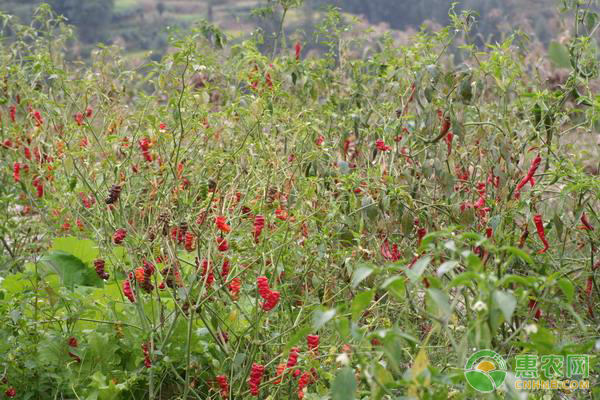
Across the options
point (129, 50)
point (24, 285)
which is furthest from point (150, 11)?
point (24, 285)

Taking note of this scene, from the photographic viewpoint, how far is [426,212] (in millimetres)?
3062

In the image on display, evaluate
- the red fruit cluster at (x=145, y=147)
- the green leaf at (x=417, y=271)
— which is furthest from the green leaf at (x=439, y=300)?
the red fruit cluster at (x=145, y=147)

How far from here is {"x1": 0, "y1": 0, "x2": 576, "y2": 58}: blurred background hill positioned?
18.3 meters

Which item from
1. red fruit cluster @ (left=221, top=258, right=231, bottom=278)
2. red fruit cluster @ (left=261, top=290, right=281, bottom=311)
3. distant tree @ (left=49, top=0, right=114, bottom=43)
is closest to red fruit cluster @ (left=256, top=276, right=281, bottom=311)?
red fruit cluster @ (left=261, top=290, right=281, bottom=311)

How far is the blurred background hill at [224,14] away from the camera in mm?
18344

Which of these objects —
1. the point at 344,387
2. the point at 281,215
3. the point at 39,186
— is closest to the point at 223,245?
the point at 281,215

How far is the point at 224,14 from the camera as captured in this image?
134 ft

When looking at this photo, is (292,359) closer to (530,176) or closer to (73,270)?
Answer: (530,176)

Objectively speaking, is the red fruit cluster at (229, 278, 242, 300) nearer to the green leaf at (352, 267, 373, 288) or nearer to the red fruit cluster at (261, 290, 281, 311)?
the red fruit cluster at (261, 290, 281, 311)

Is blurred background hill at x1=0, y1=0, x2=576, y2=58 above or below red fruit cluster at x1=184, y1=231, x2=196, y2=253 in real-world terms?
below

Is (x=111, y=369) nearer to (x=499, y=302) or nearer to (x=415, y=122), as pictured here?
(x=415, y=122)

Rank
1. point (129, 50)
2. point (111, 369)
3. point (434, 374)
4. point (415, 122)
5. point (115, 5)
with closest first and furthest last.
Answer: point (434, 374) < point (111, 369) < point (415, 122) < point (129, 50) < point (115, 5)

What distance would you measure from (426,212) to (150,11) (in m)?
43.2

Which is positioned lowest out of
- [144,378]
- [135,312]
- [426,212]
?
[144,378]
